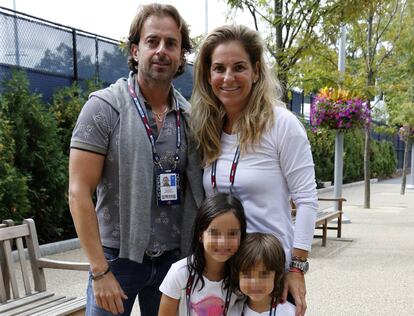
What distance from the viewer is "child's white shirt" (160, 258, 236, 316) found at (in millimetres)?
1873

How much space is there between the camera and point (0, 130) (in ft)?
21.1

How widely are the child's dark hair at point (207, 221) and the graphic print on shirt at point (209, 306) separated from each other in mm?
56

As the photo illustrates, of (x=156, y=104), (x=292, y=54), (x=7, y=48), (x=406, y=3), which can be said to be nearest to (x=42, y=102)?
(x=7, y=48)

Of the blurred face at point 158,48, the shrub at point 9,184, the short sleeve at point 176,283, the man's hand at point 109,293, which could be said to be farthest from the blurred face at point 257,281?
the shrub at point 9,184

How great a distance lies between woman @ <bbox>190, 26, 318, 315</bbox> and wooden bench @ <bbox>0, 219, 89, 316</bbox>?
1.84 m

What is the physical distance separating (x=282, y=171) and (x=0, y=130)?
5.41 metres

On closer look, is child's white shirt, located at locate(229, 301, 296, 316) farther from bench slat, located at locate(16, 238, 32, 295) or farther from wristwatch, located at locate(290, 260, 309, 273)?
bench slat, located at locate(16, 238, 32, 295)

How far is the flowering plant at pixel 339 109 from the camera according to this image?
9.14 m

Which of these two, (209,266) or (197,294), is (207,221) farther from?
(197,294)

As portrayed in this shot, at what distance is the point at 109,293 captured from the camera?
6.40 feet

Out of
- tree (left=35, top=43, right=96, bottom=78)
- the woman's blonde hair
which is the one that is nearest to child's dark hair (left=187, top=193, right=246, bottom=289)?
the woman's blonde hair

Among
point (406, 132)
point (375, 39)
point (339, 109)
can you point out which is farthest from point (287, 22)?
point (406, 132)

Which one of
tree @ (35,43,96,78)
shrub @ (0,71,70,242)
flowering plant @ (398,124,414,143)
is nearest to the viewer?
shrub @ (0,71,70,242)

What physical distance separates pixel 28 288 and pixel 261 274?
8.48ft
